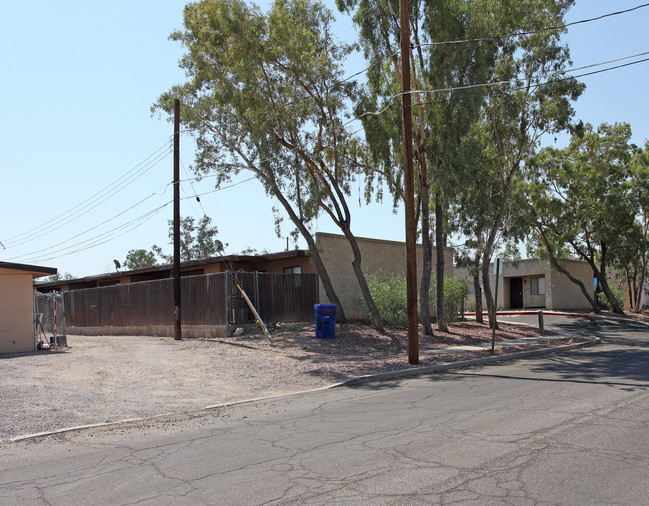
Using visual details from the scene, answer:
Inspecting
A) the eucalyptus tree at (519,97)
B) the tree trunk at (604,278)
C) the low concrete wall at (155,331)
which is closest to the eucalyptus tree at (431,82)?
the eucalyptus tree at (519,97)

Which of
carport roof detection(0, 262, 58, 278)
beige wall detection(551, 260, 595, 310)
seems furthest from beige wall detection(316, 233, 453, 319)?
beige wall detection(551, 260, 595, 310)

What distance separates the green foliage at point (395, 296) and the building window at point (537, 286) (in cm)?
1984

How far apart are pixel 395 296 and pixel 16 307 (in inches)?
→ 548

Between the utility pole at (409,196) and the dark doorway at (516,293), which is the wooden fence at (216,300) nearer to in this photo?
the utility pole at (409,196)

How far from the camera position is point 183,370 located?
14539mm

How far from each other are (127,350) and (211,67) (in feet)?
34.9

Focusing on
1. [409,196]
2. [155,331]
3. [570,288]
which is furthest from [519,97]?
[570,288]

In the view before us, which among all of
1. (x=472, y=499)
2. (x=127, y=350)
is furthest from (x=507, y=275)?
(x=472, y=499)

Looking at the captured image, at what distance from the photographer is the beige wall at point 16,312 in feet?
62.6

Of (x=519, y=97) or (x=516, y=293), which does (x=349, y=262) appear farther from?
(x=516, y=293)

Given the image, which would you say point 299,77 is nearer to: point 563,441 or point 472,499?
point 563,441

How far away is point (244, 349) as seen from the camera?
18297 mm

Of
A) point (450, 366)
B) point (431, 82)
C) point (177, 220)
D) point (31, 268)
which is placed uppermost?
point (431, 82)

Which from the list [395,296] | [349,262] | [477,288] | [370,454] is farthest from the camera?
[477,288]
